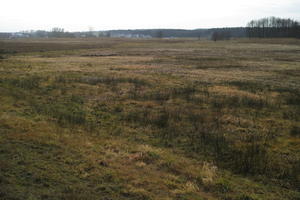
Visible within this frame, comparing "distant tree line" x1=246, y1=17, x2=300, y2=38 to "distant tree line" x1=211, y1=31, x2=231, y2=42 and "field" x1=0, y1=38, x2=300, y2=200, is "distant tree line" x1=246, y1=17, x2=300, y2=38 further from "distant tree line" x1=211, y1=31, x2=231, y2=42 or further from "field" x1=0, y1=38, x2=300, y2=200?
"field" x1=0, y1=38, x2=300, y2=200

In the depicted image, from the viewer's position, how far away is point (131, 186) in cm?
643

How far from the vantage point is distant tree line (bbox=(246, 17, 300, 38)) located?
118 m

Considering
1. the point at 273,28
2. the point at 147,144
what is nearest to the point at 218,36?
the point at 273,28

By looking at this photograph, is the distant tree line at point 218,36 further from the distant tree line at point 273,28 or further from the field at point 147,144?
the field at point 147,144

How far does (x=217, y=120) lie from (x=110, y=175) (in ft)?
23.1

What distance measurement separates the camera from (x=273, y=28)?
447 feet

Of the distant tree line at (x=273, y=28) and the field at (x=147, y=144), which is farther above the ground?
the distant tree line at (x=273, y=28)

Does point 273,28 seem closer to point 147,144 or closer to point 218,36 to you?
point 218,36

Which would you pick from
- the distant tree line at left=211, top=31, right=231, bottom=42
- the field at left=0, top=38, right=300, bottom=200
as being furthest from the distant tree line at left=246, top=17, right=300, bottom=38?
the field at left=0, top=38, right=300, bottom=200

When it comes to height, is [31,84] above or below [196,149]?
above

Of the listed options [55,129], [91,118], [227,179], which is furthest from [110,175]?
[91,118]

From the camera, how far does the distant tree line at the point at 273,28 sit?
118m

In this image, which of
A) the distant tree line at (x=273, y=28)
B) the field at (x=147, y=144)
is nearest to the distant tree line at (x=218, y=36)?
the distant tree line at (x=273, y=28)

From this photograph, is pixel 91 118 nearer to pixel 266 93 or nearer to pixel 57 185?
pixel 57 185
